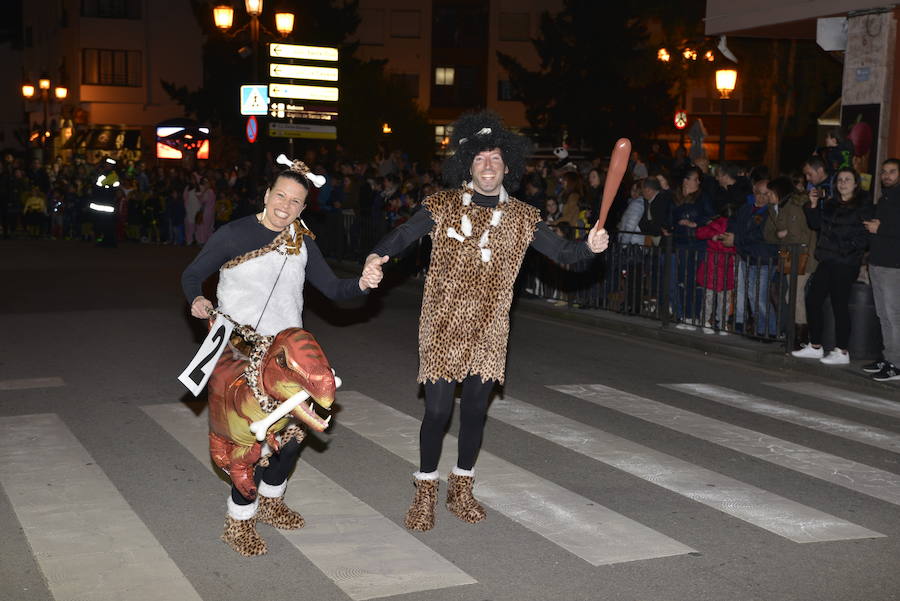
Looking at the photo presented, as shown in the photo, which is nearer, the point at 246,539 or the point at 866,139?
the point at 246,539

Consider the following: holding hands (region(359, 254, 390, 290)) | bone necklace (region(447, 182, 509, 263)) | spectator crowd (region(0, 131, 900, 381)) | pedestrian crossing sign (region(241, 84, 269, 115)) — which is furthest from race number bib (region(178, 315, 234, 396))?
pedestrian crossing sign (region(241, 84, 269, 115))

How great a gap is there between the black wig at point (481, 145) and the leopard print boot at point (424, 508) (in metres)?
1.59

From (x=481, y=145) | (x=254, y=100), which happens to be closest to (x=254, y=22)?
(x=254, y=100)

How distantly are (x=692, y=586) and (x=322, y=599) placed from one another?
1667mm

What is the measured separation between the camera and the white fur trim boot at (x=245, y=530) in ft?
18.0

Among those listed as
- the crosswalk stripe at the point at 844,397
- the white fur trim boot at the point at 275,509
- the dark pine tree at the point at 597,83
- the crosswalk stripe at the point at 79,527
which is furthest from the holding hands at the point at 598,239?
the dark pine tree at the point at 597,83

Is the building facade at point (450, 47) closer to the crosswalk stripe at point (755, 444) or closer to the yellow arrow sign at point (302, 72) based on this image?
the yellow arrow sign at point (302, 72)

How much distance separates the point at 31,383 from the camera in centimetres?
996

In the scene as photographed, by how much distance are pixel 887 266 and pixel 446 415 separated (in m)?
6.39

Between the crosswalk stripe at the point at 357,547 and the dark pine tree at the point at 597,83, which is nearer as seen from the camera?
the crosswalk stripe at the point at 357,547

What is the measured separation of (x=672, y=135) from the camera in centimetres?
6128

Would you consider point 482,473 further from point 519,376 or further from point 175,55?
point 175,55

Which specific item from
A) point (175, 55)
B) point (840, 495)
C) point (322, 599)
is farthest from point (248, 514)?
point (175, 55)

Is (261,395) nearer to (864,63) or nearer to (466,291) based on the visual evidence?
(466,291)
